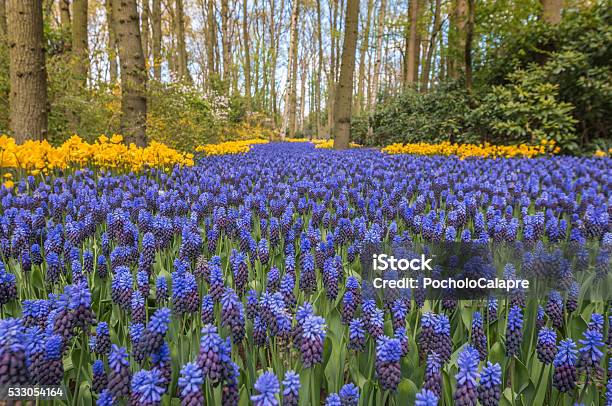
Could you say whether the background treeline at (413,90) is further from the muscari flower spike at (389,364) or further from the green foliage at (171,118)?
the muscari flower spike at (389,364)

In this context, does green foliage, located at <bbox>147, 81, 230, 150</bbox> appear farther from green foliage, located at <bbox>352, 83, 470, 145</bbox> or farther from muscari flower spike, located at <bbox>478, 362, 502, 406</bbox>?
muscari flower spike, located at <bbox>478, 362, 502, 406</bbox>

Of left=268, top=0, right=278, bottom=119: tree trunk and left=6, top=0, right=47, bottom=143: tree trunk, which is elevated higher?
left=268, top=0, right=278, bottom=119: tree trunk

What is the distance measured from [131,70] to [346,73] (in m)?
7.33

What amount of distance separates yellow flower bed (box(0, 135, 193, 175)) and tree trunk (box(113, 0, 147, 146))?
2.66 meters

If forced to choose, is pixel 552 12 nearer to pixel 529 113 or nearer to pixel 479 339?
pixel 529 113

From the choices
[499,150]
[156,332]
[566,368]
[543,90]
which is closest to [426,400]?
[566,368]

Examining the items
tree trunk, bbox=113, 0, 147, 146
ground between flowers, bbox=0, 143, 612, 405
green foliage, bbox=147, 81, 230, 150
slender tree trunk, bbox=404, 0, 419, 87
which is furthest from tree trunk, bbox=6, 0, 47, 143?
slender tree trunk, bbox=404, 0, 419, 87

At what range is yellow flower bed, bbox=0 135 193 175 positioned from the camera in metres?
4.85

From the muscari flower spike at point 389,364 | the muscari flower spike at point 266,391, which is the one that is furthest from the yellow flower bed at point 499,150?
the muscari flower spike at point 266,391

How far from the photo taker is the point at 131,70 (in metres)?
8.70

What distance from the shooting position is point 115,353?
1.12 metres

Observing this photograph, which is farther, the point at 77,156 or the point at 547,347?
the point at 77,156
